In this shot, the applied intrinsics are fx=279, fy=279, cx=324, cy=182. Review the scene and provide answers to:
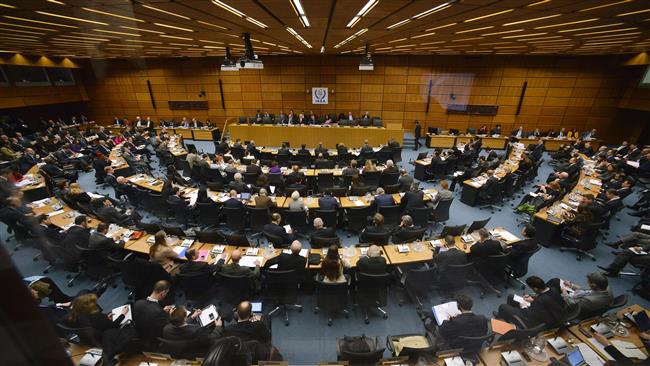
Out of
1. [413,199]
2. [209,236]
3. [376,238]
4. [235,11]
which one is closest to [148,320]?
[209,236]

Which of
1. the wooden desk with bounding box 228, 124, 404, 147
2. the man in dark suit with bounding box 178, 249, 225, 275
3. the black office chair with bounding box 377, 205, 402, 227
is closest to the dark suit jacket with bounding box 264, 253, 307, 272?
the man in dark suit with bounding box 178, 249, 225, 275

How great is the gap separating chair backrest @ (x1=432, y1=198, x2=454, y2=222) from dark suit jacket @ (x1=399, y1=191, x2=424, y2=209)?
63 centimetres

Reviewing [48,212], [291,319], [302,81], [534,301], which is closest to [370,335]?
[291,319]

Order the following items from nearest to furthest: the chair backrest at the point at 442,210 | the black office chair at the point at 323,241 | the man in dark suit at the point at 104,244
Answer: the man in dark suit at the point at 104,244, the black office chair at the point at 323,241, the chair backrest at the point at 442,210

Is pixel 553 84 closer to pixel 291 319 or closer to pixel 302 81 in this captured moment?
pixel 302 81

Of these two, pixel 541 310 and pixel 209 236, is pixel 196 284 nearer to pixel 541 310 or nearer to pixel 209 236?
pixel 209 236

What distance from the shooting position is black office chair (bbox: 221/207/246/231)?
25.0 feet

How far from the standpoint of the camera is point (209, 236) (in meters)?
6.20

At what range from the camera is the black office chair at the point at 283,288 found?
504cm

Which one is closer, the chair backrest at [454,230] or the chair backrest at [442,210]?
the chair backrest at [454,230]

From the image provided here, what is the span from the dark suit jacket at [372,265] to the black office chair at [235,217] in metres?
3.86

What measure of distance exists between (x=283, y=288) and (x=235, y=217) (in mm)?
3166

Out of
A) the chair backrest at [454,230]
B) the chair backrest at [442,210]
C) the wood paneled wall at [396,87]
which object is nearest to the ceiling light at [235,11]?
the chair backrest at [454,230]

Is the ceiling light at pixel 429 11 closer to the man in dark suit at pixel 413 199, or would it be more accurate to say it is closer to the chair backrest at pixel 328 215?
the man in dark suit at pixel 413 199
